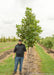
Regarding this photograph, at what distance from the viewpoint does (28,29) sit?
30.0 ft

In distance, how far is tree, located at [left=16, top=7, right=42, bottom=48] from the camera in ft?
30.3

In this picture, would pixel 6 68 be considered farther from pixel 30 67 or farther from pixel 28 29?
pixel 28 29

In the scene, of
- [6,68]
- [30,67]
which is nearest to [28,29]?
[30,67]

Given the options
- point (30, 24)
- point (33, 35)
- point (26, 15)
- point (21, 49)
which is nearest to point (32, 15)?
point (26, 15)

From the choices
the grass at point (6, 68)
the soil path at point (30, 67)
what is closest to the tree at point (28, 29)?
the soil path at point (30, 67)

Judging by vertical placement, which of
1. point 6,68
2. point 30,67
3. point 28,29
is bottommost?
point 30,67

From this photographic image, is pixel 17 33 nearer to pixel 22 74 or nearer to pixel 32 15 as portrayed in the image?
pixel 32 15

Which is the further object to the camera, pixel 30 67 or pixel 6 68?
pixel 30 67

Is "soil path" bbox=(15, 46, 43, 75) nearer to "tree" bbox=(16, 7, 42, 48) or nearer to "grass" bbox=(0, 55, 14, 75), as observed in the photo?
"grass" bbox=(0, 55, 14, 75)

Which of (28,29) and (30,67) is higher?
(28,29)

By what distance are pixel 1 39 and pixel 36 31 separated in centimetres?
6608

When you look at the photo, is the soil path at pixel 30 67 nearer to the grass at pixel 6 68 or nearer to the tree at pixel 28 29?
the grass at pixel 6 68

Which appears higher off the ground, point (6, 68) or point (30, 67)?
point (6, 68)

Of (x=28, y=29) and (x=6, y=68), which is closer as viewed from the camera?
(x=6, y=68)
